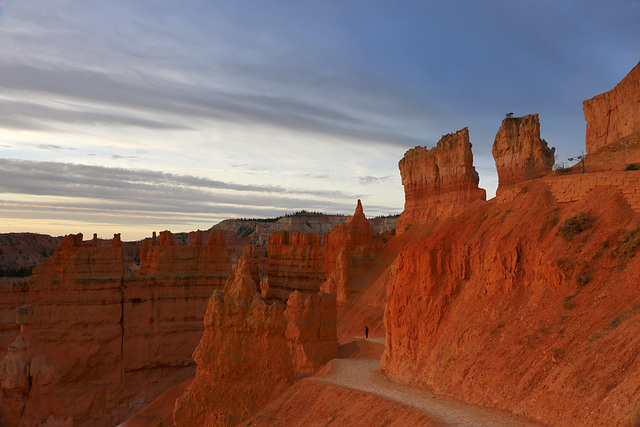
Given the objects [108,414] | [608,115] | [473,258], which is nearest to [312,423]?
[473,258]

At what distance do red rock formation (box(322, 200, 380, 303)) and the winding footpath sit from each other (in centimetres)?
2624

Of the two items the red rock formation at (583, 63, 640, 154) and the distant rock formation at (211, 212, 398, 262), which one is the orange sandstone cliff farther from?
the distant rock formation at (211, 212, 398, 262)

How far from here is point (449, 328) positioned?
2234 cm

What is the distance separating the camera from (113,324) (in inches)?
1612

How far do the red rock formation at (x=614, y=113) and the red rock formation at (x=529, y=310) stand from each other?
21.0 metres

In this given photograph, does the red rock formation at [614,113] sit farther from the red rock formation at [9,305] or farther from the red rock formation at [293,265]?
the red rock formation at [9,305]

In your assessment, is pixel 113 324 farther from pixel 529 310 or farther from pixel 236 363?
pixel 529 310

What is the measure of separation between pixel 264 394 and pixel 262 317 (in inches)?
128

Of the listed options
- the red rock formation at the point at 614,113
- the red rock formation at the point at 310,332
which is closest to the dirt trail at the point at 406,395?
the red rock formation at the point at 310,332

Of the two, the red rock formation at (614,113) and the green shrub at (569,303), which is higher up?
the red rock formation at (614,113)

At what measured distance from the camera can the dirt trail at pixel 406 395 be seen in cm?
1616

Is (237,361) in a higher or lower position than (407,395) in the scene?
higher

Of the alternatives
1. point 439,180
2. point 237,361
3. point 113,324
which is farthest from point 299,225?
point 237,361

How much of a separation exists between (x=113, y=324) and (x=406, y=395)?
28.6m
